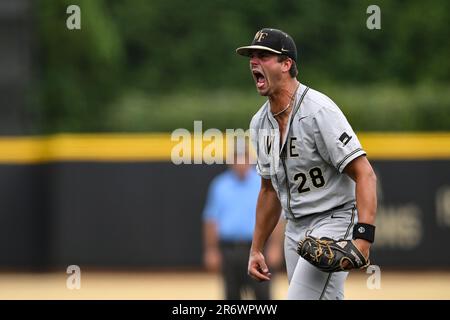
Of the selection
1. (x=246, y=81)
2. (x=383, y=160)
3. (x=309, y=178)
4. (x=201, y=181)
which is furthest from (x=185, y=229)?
(x=309, y=178)

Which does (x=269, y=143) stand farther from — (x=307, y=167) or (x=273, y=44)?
(x=273, y=44)

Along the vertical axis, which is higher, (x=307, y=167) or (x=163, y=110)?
(x=163, y=110)

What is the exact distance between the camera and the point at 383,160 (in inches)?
610

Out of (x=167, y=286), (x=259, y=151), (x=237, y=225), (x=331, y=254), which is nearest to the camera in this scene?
(x=331, y=254)

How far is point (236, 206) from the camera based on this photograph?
9883 mm

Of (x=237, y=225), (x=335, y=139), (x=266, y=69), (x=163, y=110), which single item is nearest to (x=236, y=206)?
(x=237, y=225)

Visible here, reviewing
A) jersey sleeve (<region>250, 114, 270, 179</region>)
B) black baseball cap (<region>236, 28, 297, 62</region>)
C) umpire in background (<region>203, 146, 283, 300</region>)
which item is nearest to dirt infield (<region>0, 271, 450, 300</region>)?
umpire in background (<region>203, 146, 283, 300</region>)

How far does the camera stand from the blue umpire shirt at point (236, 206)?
976 cm

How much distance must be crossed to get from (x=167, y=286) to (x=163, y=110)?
5194mm

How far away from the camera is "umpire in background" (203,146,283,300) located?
960 centimetres

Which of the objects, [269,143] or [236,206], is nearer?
[269,143]

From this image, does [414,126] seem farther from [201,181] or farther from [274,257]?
[274,257]

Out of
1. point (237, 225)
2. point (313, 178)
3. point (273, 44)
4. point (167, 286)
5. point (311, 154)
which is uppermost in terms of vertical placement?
point (273, 44)

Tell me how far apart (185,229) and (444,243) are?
3808 millimetres
